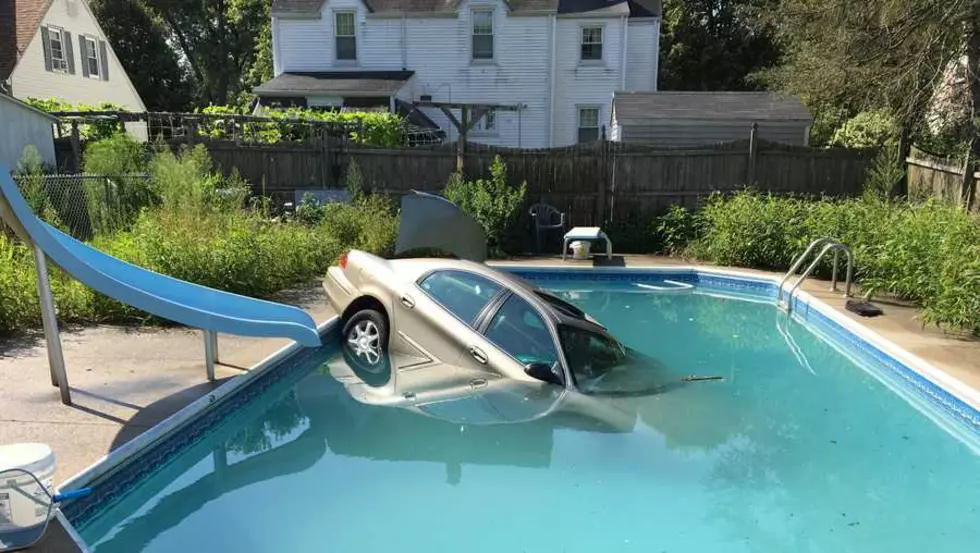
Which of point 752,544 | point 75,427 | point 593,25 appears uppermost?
point 593,25

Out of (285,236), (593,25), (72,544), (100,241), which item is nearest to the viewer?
(72,544)

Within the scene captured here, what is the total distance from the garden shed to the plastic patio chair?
5.69 m

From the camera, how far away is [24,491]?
3.07 m

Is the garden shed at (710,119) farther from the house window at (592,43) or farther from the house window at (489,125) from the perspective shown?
the house window at (489,125)

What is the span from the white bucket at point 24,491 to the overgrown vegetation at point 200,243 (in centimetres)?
443

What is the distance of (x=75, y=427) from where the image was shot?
15.4ft

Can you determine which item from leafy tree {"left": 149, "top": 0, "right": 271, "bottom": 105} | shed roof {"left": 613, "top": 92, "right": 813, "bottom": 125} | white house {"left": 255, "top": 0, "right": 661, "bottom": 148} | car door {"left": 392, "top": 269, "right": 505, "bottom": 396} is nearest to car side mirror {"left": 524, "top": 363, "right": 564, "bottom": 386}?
car door {"left": 392, "top": 269, "right": 505, "bottom": 396}

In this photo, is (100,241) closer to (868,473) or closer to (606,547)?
(606,547)

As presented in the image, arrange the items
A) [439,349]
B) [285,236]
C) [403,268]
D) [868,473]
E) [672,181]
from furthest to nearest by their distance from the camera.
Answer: [672,181] < [285,236] < [403,268] < [439,349] < [868,473]

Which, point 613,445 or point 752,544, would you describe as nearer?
point 752,544

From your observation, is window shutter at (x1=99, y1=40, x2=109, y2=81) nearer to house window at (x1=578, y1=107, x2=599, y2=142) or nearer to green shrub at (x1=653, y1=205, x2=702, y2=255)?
house window at (x1=578, y1=107, x2=599, y2=142)

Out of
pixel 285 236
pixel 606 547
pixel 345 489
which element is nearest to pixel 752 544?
pixel 606 547

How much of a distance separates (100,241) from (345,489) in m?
6.08

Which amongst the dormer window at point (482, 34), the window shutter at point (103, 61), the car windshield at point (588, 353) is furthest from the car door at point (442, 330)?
the window shutter at point (103, 61)
